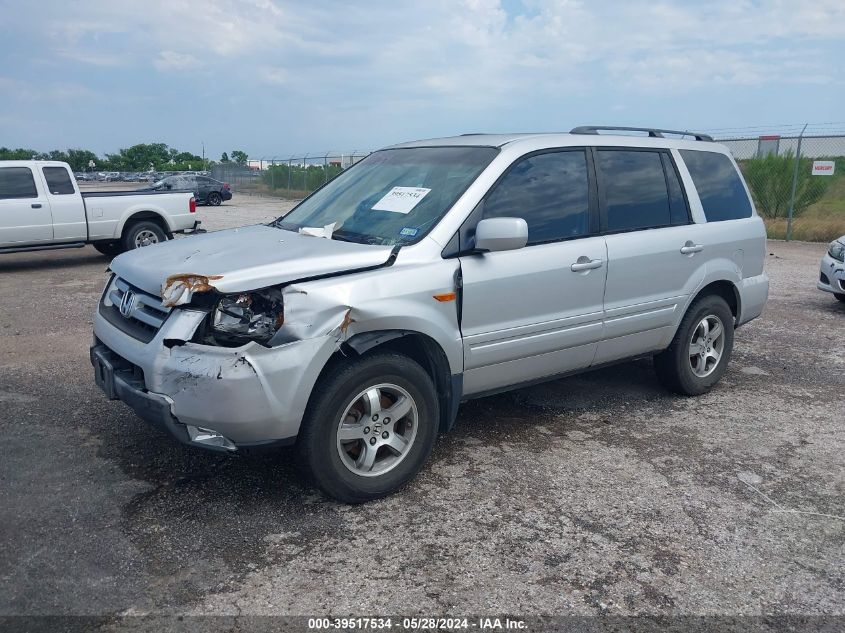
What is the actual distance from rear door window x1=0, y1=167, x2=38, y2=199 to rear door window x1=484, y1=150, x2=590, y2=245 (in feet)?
32.7

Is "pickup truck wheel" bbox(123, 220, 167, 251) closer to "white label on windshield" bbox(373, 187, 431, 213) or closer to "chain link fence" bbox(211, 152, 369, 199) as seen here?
"white label on windshield" bbox(373, 187, 431, 213)

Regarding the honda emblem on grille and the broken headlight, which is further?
the honda emblem on grille

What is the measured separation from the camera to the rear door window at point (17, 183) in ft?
38.1

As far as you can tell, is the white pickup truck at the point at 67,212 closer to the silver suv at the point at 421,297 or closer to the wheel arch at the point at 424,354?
the silver suv at the point at 421,297

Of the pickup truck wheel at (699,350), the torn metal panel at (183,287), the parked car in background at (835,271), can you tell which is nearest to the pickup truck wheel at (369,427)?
the torn metal panel at (183,287)

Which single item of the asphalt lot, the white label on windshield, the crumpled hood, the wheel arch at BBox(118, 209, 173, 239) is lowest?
the asphalt lot

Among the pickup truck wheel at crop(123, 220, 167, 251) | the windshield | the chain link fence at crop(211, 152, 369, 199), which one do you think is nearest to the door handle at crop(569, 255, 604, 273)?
the windshield

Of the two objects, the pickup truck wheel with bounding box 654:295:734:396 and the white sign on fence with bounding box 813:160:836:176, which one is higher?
the white sign on fence with bounding box 813:160:836:176

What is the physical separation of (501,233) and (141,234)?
10.4 metres

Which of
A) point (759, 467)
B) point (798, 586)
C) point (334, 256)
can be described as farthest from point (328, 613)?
point (759, 467)

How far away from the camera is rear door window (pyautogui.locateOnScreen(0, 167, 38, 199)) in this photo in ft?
38.1

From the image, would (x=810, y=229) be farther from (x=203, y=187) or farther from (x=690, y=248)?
(x=203, y=187)

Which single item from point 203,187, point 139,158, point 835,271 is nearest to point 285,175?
point 203,187

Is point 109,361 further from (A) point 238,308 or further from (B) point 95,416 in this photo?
(B) point 95,416
